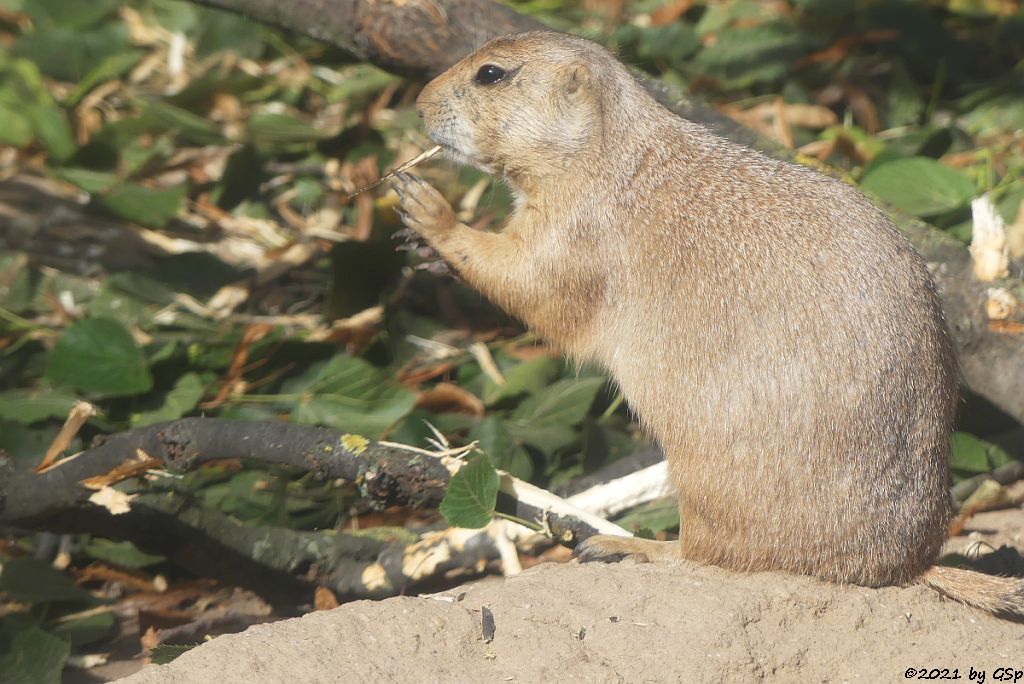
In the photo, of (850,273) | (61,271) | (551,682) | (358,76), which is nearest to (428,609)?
(551,682)

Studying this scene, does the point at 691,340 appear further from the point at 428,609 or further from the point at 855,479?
the point at 428,609

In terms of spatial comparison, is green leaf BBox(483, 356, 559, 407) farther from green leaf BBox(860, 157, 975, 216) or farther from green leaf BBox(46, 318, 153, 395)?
green leaf BBox(860, 157, 975, 216)

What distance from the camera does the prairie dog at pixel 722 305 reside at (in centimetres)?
325

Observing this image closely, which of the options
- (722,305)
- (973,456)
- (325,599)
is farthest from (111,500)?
(973,456)

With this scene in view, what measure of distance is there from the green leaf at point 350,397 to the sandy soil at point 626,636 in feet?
4.94

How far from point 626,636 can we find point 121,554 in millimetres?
2122

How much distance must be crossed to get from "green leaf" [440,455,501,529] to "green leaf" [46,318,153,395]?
1737mm

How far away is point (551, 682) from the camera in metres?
2.88

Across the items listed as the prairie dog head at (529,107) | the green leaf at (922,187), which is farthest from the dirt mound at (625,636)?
the green leaf at (922,187)

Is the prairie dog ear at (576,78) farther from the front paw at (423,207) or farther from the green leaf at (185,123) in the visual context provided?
the green leaf at (185,123)

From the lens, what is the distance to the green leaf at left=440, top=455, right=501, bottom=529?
356cm

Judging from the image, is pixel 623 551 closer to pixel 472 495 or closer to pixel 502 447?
pixel 472 495

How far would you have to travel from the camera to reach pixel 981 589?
330 centimetres

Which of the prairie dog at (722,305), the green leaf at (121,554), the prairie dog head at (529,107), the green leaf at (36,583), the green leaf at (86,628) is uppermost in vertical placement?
the prairie dog head at (529,107)
